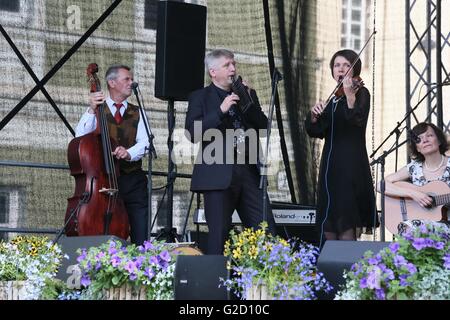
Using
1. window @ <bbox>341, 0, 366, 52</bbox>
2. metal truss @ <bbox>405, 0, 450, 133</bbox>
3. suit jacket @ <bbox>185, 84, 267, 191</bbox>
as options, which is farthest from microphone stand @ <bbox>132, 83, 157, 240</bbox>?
window @ <bbox>341, 0, 366, 52</bbox>

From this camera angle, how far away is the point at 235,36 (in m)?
8.69

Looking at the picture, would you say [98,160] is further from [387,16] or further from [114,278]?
[387,16]

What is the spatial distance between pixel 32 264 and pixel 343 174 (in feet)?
7.28

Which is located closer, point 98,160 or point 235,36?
point 98,160

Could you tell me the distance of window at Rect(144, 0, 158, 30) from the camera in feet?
26.9

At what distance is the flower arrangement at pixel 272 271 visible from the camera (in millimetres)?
4547

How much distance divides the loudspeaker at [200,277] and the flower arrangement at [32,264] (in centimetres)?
66

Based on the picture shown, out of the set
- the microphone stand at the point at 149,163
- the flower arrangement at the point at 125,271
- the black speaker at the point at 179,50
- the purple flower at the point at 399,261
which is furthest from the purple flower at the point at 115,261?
the black speaker at the point at 179,50

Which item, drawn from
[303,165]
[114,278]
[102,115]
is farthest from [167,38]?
[114,278]

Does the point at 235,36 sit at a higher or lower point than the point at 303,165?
higher

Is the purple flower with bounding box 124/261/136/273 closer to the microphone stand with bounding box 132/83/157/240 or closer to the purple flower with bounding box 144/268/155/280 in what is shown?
the purple flower with bounding box 144/268/155/280
